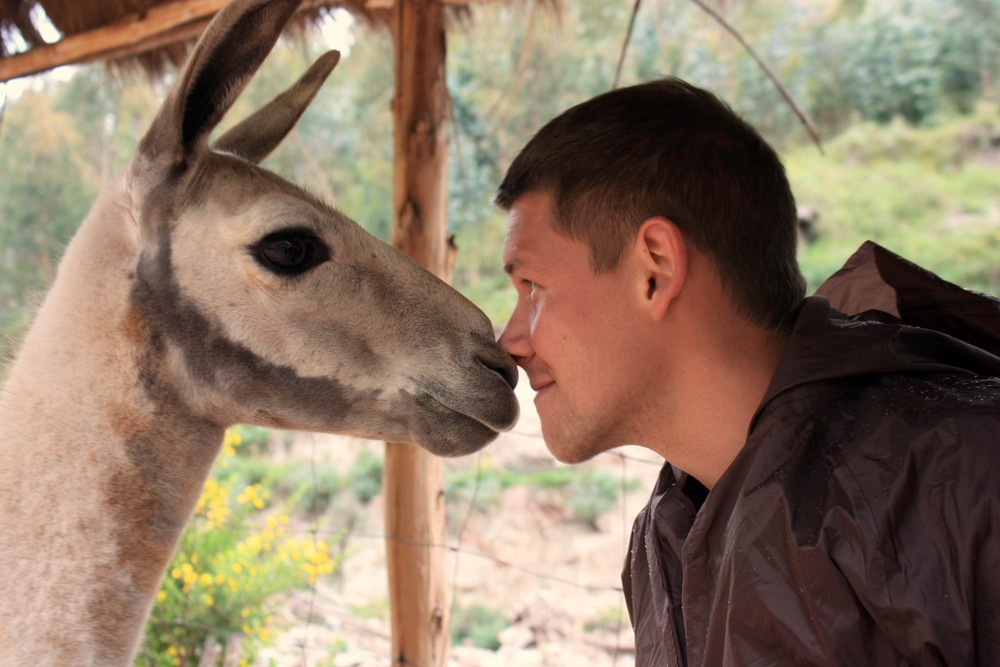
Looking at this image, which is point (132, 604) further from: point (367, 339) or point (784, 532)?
point (784, 532)

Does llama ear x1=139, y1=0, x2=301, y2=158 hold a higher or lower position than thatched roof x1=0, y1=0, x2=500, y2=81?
lower

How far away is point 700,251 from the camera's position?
1688 mm

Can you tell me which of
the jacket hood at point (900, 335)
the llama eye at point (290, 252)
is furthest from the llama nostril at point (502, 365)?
the jacket hood at point (900, 335)

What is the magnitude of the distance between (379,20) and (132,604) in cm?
237

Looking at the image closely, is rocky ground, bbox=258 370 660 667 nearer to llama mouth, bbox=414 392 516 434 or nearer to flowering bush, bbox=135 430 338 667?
flowering bush, bbox=135 430 338 667

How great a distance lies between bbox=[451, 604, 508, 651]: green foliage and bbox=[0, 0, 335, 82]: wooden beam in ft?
14.7

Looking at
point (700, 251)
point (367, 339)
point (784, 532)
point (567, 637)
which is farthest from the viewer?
point (567, 637)

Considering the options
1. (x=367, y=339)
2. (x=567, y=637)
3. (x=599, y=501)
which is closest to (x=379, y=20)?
(x=367, y=339)

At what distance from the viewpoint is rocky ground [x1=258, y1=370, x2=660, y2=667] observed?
5.86m

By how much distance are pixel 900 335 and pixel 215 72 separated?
1313mm

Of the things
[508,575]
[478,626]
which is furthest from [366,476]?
[478,626]

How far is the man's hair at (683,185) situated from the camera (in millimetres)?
1695

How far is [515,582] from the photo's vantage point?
7.55 m

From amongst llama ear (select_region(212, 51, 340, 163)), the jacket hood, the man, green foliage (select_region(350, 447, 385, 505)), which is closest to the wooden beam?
llama ear (select_region(212, 51, 340, 163))
